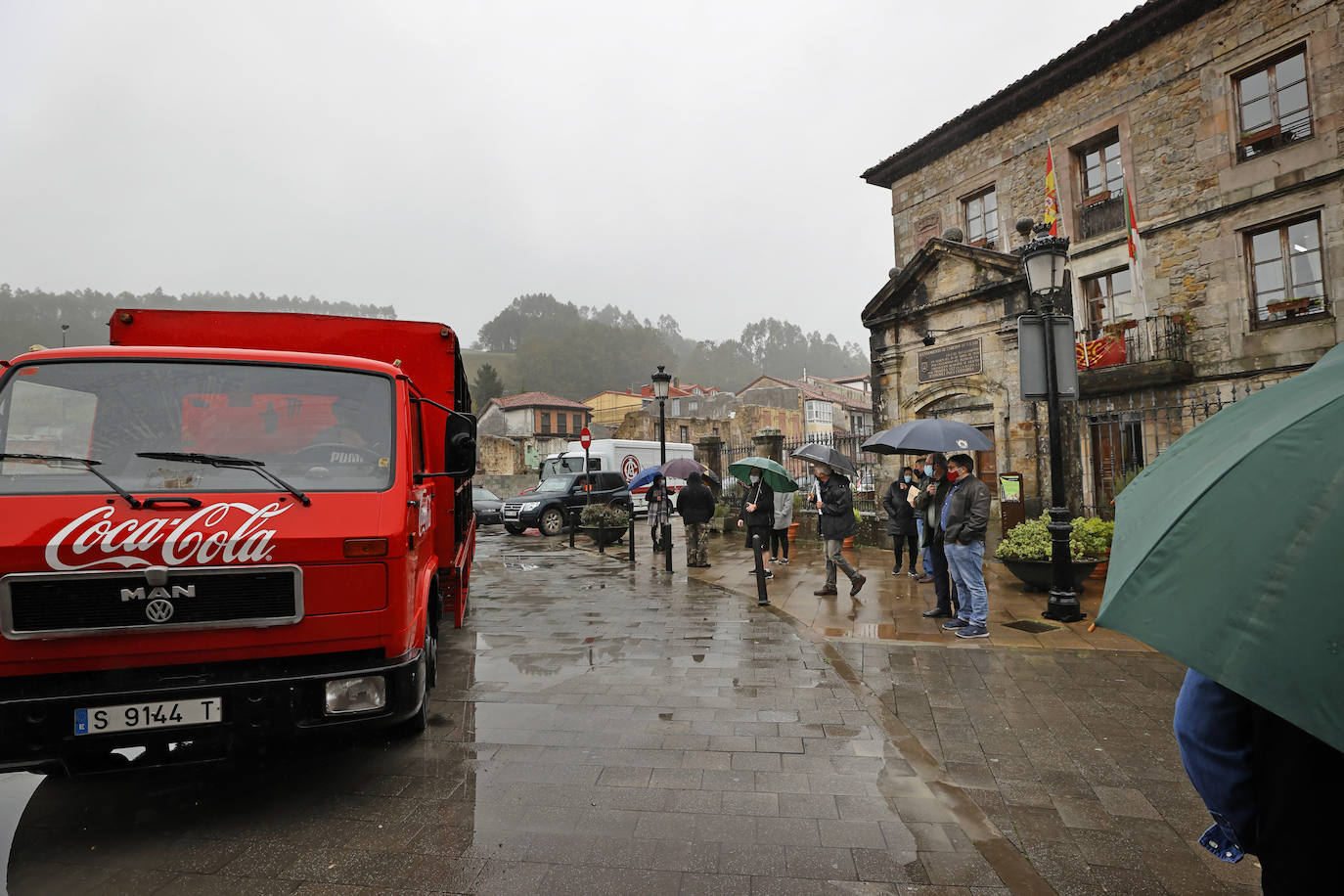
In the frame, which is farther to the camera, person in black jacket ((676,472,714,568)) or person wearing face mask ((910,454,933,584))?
person in black jacket ((676,472,714,568))

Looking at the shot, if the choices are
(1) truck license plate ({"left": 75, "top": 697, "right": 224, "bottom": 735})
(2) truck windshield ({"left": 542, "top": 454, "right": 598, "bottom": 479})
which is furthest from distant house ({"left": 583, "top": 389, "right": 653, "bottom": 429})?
(1) truck license plate ({"left": 75, "top": 697, "right": 224, "bottom": 735})

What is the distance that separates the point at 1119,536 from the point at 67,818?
474 centimetres

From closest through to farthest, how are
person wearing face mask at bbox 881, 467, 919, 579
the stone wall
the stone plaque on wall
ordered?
person wearing face mask at bbox 881, 467, 919, 579 → the stone wall → the stone plaque on wall

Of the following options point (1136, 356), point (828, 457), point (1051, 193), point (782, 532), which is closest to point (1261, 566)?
point (828, 457)

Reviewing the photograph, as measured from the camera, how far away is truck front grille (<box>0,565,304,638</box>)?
9.60ft

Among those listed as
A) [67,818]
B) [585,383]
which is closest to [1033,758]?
[67,818]

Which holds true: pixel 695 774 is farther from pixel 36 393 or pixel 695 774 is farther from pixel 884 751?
pixel 36 393

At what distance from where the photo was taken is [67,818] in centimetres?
342

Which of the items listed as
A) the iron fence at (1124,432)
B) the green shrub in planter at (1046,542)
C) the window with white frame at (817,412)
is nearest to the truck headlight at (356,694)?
the green shrub in planter at (1046,542)

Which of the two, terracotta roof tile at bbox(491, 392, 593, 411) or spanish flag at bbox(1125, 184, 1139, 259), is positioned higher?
terracotta roof tile at bbox(491, 392, 593, 411)

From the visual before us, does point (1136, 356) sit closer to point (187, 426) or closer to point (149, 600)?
point (187, 426)

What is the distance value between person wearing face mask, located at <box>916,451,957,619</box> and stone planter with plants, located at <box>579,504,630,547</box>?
8.37 m

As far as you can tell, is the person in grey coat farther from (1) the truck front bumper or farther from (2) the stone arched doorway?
(1) the truck front bumper

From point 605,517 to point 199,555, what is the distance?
13.5 meters
